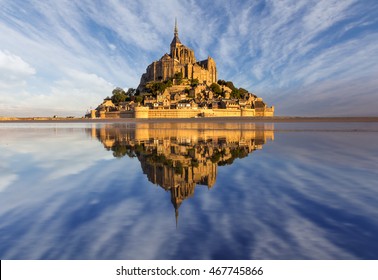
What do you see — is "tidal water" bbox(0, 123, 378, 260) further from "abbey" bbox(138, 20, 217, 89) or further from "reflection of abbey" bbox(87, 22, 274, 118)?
"abbey" bbox(138, 20, 217, 89)

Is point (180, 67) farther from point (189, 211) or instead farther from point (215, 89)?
point (189, 211)

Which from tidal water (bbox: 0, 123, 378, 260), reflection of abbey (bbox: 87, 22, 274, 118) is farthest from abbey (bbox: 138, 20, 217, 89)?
tidal water (bbox: 0, 123, 378, 260)

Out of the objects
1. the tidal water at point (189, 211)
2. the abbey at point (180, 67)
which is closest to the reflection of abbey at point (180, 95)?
the abbey at point (180, 67)

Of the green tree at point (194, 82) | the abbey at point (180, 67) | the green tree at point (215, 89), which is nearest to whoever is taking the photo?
the green tree at point (194, 82)

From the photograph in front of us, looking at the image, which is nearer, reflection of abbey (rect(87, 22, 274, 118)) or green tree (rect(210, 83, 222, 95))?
reflection of abbey (rect(87, 22, 274, 118))

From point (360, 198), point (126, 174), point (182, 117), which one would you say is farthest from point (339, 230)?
point (182, 117)

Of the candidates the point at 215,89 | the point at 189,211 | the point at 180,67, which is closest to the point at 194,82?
the point at 215,89

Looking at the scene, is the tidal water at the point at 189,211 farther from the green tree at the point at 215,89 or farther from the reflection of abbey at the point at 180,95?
the green tree at the point at 215,89
